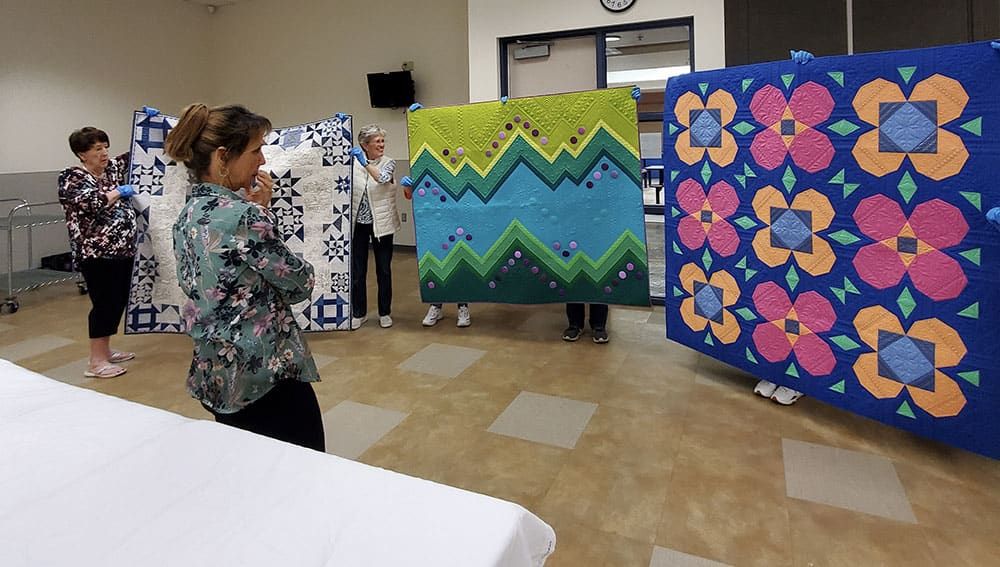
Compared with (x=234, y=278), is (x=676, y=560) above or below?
below

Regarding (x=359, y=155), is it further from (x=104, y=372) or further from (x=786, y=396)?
(x=786, y=396)

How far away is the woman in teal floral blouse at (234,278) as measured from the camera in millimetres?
1367

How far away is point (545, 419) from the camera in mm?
2643

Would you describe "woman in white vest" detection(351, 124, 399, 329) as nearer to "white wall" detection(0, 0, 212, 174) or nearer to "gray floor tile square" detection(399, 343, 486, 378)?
"gray floor tile square" detection(399, 343, 486, 378)

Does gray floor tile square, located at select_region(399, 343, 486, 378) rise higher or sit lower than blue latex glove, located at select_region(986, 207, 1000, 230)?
lower

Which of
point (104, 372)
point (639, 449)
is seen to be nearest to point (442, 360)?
point (639, 449)

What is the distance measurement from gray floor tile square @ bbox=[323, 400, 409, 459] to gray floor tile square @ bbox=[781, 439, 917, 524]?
5.22 ft

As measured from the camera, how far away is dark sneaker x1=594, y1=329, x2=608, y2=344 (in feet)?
12.1

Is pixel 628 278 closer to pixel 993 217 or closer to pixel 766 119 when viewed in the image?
pixel 766 119

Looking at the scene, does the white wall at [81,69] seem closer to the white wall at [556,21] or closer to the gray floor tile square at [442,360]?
the white wall at [556,21]

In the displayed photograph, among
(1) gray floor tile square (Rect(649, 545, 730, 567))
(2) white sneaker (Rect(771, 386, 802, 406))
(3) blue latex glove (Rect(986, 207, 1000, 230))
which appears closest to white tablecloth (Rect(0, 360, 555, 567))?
(1) gray floor tile square (Rect(649, 545, 730, 567))

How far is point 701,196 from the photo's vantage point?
2.90 m

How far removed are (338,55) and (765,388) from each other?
6.50 meters

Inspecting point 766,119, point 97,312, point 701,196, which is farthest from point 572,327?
point 97,312
